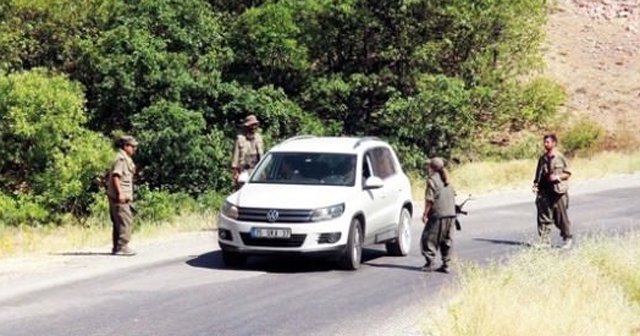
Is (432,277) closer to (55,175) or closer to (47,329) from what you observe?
(47,329)

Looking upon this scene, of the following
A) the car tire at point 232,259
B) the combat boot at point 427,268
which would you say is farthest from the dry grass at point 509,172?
the car tire at point 232,259

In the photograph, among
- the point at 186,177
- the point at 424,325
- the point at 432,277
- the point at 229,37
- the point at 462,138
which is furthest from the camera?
the point at 462,138

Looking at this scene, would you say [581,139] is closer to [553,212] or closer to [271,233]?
[553,212]

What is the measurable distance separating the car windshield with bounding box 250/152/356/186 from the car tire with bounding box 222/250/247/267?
1144mm

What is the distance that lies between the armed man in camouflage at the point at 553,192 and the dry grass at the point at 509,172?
11.9 m

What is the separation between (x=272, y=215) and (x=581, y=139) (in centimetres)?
3914

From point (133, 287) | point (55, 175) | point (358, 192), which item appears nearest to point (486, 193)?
point (55, 175)

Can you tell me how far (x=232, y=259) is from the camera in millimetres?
15234

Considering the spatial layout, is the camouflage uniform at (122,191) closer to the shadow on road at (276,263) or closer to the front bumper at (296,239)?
the shadow on road at (276,263)

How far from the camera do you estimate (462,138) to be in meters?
37.7

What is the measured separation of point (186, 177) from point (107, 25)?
5.84 metres

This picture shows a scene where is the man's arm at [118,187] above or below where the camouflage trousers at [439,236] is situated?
above

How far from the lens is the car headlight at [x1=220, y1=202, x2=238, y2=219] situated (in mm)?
14688

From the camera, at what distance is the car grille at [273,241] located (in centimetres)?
1438
